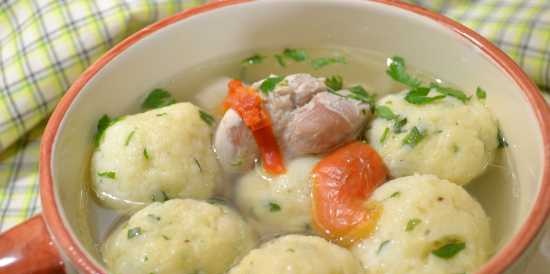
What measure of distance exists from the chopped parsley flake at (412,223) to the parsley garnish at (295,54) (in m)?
0.44

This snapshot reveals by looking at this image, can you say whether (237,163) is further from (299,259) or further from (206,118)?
(299,259)

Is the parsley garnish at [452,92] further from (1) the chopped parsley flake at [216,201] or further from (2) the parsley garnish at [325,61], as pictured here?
(1) the chopped parsley flake at [216,201]

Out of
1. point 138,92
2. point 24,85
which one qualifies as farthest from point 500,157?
point 24,85

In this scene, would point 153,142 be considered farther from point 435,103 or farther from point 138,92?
point 435,103

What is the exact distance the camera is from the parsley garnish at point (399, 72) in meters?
1.04

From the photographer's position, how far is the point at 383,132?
3.04 ft

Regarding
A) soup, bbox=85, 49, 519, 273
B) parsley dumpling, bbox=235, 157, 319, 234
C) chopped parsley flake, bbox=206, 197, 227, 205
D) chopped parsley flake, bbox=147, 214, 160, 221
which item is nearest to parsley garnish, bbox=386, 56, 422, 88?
soup, bbox=85, 49, 519, 273

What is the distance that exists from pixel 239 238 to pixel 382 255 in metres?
0.17

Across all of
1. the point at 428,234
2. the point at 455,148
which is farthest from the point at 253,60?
the point at 428,234

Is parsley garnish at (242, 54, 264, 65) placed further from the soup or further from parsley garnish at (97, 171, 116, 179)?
parsley garnish at (97, 171, 116, 179)

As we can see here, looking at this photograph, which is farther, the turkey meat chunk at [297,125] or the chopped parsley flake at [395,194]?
the turkey meat chunk at [297,125]

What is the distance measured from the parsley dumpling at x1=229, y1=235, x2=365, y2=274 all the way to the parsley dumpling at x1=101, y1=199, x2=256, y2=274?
0.04m

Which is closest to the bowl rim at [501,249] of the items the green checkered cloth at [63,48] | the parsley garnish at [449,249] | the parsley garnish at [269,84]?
the parsley garnish at [449,249]

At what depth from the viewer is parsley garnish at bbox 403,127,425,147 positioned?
2.95ft
